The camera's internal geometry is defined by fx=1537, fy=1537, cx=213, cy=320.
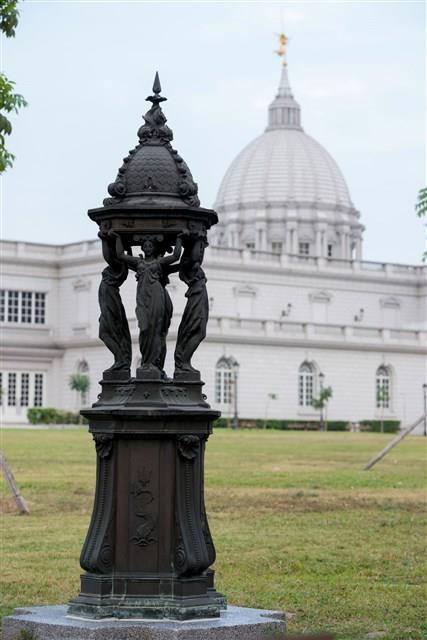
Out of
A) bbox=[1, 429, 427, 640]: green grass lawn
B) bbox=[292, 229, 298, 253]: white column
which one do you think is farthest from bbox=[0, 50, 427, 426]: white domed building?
bbox=[1, 429, 427, 640]: green grass lawn

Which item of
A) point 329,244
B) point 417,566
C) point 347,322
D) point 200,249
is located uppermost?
point 329,244

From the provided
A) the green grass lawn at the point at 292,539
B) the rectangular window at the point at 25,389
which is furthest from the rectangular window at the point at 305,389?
the green grass lawn at the point at 292,539

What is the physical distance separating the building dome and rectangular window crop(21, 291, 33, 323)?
22.8 m

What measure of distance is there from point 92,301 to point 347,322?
51.7ft

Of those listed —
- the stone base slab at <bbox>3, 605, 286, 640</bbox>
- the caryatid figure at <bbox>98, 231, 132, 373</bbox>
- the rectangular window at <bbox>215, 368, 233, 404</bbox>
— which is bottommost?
the stone base slab at <bbox>3, 605, 286, 640</bbox>

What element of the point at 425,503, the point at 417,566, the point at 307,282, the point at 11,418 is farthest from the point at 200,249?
the point at 307,282

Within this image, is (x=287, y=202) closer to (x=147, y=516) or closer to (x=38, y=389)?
(x=38, y=389)

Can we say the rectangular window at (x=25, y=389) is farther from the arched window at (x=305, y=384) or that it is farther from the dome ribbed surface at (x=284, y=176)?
the dome ribbed surface at (x=284, y=176)

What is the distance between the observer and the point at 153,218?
396 inches

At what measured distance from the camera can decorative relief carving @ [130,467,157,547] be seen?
383 inches

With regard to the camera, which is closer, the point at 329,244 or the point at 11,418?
the point at 11,418

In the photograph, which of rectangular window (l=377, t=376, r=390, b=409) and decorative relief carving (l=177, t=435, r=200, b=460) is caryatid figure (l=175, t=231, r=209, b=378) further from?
rectangular window (l=377, t=376, r=390, b=409)

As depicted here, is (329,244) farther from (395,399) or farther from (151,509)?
(151,509)

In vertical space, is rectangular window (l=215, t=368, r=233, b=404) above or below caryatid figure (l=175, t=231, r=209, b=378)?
above
